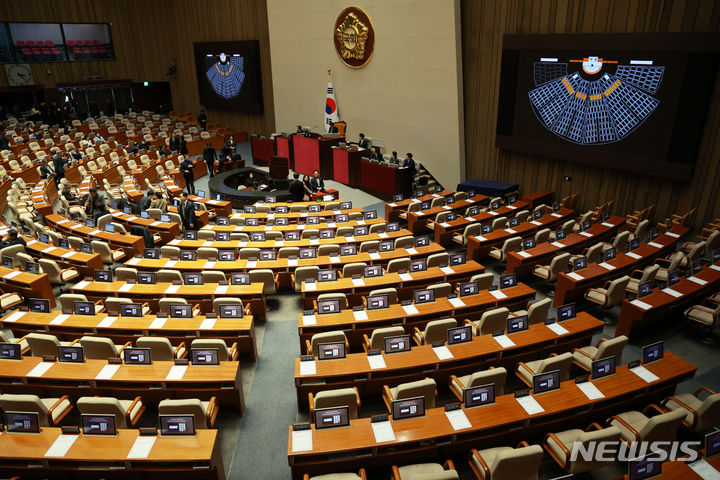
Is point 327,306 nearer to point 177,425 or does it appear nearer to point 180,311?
point 180,311

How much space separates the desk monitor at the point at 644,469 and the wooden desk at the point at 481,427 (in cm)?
97

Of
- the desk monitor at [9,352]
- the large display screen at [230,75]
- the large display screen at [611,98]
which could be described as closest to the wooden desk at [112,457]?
the desk monitor at [9,352]

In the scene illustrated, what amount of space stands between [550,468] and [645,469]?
125 centimetres

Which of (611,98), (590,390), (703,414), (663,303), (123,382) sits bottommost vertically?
(123,382)

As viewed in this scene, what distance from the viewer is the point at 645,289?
302 inches

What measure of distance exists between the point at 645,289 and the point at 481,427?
4512 mm

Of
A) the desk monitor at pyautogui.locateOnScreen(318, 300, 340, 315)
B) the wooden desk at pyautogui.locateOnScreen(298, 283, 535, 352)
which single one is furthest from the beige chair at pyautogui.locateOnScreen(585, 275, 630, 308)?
the desk monitor at pyautogui.locateOnScreen(318, 300, 340, 315)

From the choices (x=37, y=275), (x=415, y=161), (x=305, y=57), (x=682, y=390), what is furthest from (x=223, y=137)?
(x=682, y=390)

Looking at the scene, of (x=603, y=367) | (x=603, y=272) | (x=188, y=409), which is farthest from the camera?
(x=603, y=272)

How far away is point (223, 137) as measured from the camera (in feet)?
80.1

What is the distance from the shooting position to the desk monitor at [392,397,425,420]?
5070 millimetres

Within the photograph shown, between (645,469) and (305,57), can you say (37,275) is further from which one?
(305,57)

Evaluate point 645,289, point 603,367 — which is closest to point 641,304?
point 645,289

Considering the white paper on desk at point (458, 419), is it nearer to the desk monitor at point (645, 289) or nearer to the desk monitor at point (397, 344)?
the desk monitor at point (397, 344)
